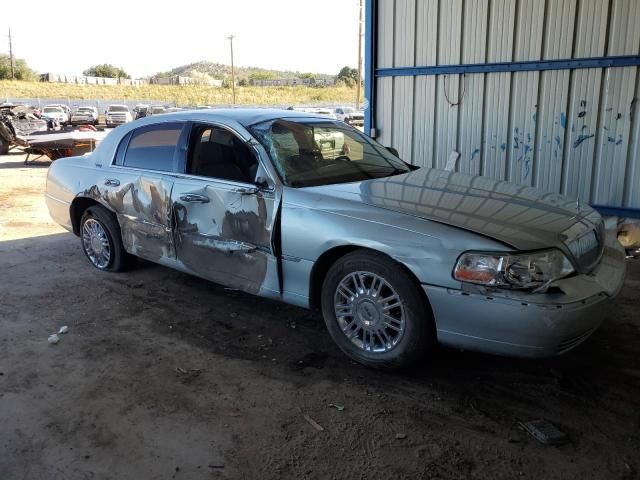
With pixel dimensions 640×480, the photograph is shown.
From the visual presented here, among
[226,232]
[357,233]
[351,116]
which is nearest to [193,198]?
[226,232]

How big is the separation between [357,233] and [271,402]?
1.13m

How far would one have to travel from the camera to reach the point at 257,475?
8.78 ft

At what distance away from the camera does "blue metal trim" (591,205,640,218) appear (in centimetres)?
664

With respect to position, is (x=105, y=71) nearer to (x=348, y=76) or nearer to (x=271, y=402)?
(x=348, y=76)

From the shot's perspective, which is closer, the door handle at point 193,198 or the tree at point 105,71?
the door handle at point 193,198

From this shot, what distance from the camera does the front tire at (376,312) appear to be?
3342mm

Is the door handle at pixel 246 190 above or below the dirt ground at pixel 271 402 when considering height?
above

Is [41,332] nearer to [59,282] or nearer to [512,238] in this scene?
[59,282]

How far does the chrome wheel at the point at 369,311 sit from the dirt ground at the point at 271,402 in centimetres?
22

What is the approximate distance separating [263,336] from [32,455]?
1.77 meters

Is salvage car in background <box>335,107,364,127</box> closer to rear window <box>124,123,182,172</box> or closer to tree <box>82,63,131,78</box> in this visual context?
rear window <box>124,123,182,172</box>

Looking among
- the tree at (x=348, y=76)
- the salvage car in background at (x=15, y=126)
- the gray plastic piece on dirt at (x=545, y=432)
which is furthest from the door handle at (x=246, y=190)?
the tree at (x=348, y=76)

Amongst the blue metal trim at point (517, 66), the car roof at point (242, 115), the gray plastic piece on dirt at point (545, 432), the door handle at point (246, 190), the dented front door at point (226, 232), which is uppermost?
the blue metal trim at point (517, 66)

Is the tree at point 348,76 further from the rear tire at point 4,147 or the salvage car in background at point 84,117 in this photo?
the rear tire at point 4,147
